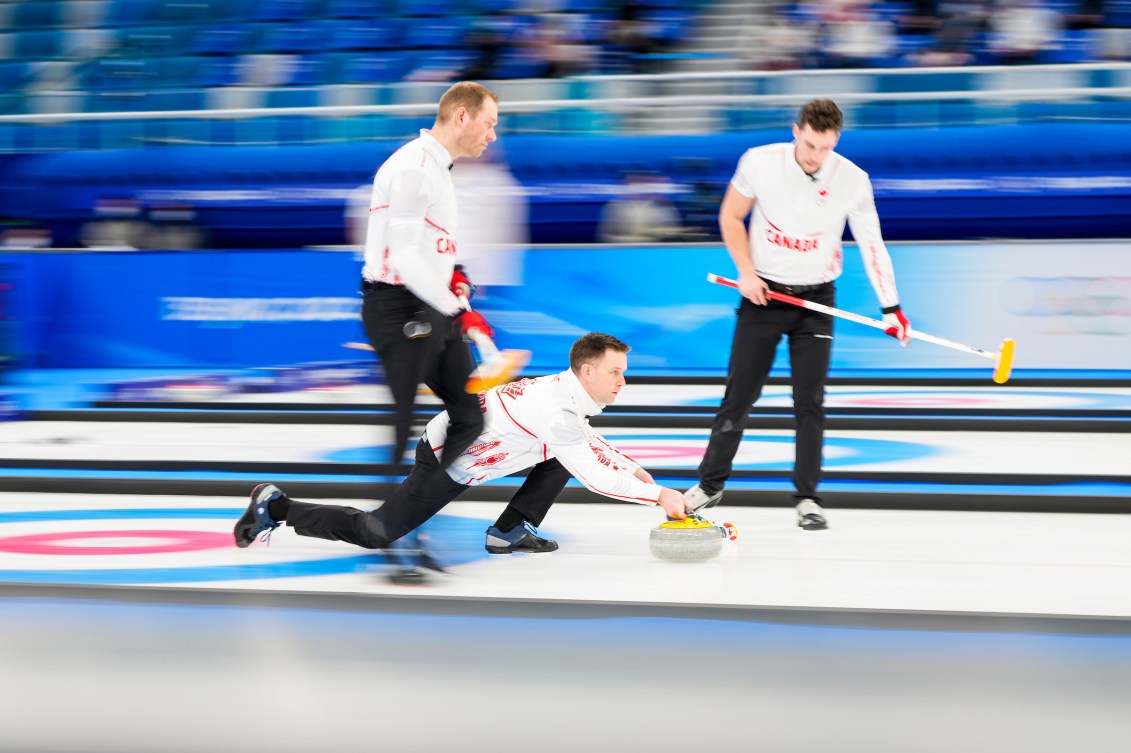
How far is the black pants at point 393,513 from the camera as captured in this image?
Result: 11.4 feet

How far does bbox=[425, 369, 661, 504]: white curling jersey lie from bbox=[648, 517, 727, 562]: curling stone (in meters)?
0.23

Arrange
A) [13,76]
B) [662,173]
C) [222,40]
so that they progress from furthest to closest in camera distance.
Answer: [222,40] < [13,76] < [662,173]

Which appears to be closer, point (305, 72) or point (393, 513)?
point (393, 513)

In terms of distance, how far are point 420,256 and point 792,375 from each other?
1502 millimetres

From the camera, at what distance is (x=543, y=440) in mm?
3471

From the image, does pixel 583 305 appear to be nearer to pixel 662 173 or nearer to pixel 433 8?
pixel 662 173

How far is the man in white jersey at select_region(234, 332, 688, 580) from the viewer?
11.2 ft

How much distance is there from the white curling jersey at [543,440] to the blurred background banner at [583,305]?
14.7 ft

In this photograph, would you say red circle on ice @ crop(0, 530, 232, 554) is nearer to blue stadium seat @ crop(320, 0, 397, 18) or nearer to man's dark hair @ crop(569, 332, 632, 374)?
man's dark hair @ crop(569, 332, 632, 374)

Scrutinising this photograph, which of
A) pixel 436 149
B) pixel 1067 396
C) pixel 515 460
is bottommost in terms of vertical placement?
pixel 1067 396

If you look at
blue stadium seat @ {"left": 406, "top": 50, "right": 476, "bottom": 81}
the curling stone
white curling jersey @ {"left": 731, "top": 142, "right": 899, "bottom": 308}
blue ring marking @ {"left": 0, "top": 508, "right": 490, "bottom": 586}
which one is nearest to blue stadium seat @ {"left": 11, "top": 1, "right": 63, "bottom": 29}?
blue stadium seat @ {"left": 406, "top": 50, "right": 476, "bottom": 81}

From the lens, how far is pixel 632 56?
1043cm

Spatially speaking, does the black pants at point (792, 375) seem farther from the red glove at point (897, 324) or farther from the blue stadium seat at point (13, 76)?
the blue stadium seat at point (13, 76)

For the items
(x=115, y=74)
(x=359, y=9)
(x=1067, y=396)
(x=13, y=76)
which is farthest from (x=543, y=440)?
(x=359, y=9)
